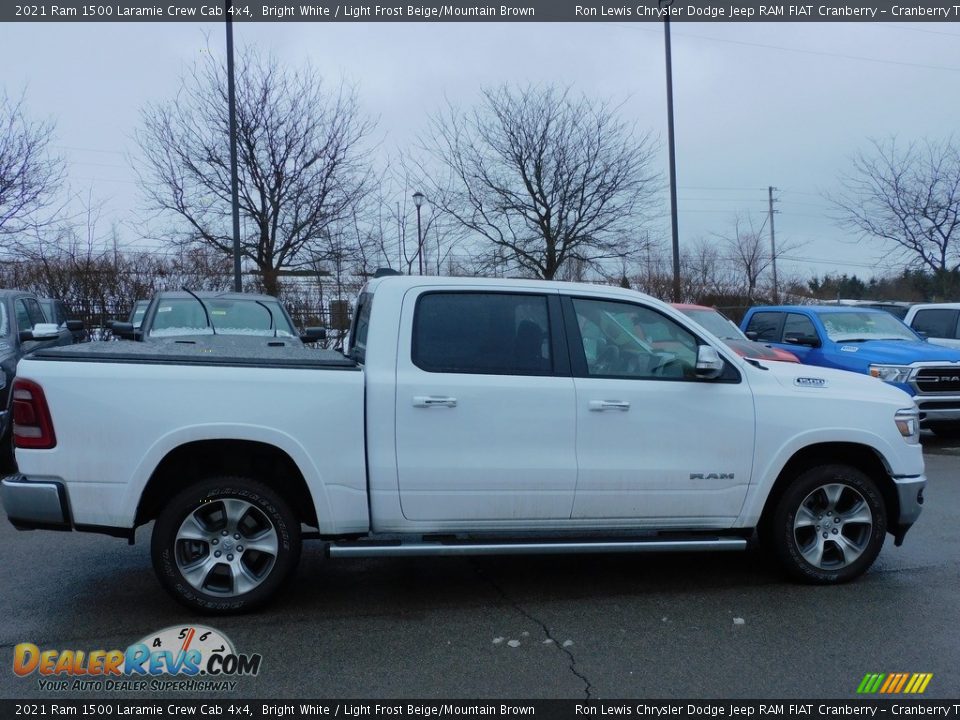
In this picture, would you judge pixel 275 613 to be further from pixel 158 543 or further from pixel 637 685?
pixel 637 685

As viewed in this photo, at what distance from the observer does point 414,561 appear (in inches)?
235

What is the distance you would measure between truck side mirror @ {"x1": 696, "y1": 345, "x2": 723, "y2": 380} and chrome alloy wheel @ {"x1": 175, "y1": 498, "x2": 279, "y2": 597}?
263 cm

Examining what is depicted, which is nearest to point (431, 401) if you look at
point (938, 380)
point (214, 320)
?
point (214, 320)

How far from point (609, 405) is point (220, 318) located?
22.4 feet

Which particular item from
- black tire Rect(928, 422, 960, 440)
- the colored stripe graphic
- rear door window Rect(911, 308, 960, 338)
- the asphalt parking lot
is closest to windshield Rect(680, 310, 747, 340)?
black tire Rect(928, 422, 960, 440)

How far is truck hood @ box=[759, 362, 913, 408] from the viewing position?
5.17 meters

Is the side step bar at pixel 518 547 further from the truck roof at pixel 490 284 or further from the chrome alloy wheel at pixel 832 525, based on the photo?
the truck roof at pixel 490 284

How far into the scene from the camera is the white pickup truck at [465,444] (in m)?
4.43

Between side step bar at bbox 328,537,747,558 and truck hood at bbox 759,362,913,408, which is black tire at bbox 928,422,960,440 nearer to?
truck hood at bbox 759,362,913,408

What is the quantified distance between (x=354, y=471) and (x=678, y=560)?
264 centimetres

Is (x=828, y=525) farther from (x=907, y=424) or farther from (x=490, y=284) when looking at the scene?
(x=490, y=284)
